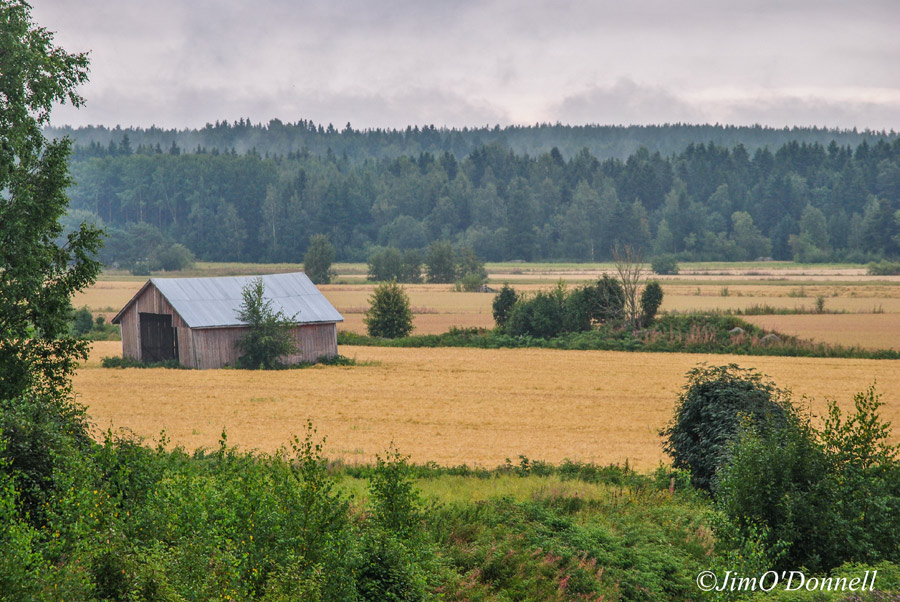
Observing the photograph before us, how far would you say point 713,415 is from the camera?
1791 cm

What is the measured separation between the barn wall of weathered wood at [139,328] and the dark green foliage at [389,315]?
1593 cm

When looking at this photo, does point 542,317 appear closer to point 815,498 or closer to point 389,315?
point 389,315

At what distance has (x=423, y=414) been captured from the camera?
30.4 metres

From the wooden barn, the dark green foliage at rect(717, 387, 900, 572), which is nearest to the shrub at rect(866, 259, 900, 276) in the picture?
the wooden barn

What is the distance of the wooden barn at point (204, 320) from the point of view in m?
43.3

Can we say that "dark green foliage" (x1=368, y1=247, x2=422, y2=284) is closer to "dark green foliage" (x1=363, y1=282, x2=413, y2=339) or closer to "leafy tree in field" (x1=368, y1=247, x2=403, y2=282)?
"leafy tree in field" (x1=368, y1=247, x2=403, y2=282)

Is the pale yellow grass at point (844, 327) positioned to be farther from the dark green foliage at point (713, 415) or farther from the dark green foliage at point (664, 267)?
the dark green foliage at point (664, 267)

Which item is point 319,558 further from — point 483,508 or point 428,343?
point 428,343

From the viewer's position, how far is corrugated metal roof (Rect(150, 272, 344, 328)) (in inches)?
1714

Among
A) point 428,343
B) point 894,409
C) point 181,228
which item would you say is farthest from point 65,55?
point 181,228

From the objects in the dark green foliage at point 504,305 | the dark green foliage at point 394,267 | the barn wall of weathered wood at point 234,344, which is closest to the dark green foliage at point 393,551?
the barn wall of weathered wood at point 234,344

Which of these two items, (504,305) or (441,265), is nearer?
(504,305)

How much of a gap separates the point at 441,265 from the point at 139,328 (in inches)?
3112

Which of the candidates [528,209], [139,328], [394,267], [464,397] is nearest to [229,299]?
[139,328]
